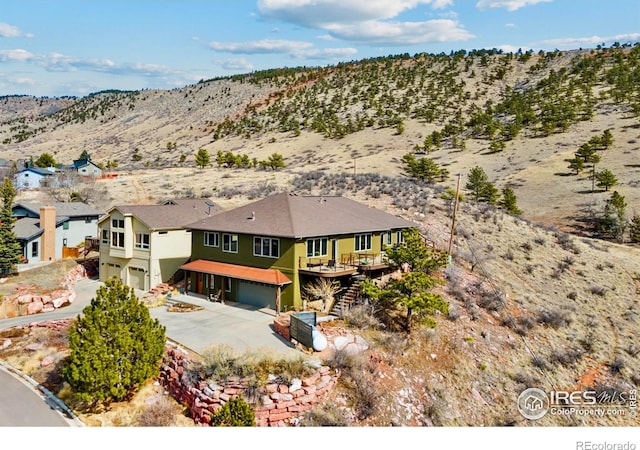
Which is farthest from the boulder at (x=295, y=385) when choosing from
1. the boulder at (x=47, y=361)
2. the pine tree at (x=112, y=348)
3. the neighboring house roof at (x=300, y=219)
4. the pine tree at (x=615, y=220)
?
the pine tree at (x=615, y=220)

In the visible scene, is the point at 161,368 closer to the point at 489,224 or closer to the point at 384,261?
the point at 384,261

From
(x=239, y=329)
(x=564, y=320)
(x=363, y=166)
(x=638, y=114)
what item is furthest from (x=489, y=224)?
(x=638, y=114)

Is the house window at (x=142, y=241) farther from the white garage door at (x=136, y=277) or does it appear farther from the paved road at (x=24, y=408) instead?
the paved road at (x=24, y=408)

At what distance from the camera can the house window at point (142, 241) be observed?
115 feet

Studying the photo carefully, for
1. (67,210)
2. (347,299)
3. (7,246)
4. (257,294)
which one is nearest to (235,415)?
(347,299)

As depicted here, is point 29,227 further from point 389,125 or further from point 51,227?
point 389,125

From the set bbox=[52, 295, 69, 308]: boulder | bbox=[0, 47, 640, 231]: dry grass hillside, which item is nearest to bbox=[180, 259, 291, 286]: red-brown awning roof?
bbox=[52, 295, 69, 308]: boulder

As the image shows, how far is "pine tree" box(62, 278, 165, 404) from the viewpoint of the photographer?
19.2m

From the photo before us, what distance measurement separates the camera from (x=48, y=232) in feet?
138

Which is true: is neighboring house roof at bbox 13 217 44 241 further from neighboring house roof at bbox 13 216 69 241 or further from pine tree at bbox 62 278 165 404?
pine tree at bbox 62 278 165 404

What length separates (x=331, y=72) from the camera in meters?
152

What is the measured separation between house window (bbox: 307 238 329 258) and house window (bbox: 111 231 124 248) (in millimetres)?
14567

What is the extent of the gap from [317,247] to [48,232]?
24950mm

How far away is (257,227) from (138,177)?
48.9 meters
